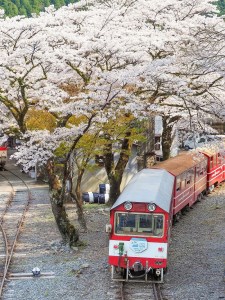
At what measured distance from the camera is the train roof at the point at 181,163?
66.6 ft

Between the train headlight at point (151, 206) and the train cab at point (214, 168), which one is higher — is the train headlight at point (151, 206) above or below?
above

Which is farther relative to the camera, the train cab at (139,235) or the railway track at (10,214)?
the railway track at (10,214)

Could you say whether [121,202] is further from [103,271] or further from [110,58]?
[110,58]

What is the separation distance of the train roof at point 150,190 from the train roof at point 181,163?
2286 millimetres

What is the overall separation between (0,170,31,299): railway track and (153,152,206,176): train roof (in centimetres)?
624

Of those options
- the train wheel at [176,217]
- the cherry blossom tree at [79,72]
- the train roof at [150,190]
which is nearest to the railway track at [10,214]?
the cherry blossom tree at [79,72]

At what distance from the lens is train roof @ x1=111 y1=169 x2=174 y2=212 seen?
43.7 feet

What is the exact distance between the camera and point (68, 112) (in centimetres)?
1616

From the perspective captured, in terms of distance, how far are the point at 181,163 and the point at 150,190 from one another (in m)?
8.42

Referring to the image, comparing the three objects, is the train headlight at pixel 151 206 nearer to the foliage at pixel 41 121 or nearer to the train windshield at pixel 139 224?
the train windshield at pixel 139 224

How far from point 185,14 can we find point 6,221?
11.8 metres

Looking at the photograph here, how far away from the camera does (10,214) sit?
23.8 meters

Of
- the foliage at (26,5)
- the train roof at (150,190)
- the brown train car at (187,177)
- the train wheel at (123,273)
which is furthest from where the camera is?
the foliage at (26,5)

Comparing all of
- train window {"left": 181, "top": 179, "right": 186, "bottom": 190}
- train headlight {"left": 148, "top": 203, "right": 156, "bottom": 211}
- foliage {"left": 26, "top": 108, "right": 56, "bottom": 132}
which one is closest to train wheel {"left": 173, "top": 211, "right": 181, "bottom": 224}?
train window {"left": 181, "top": 179, "right": 186, "bottom": 190}
